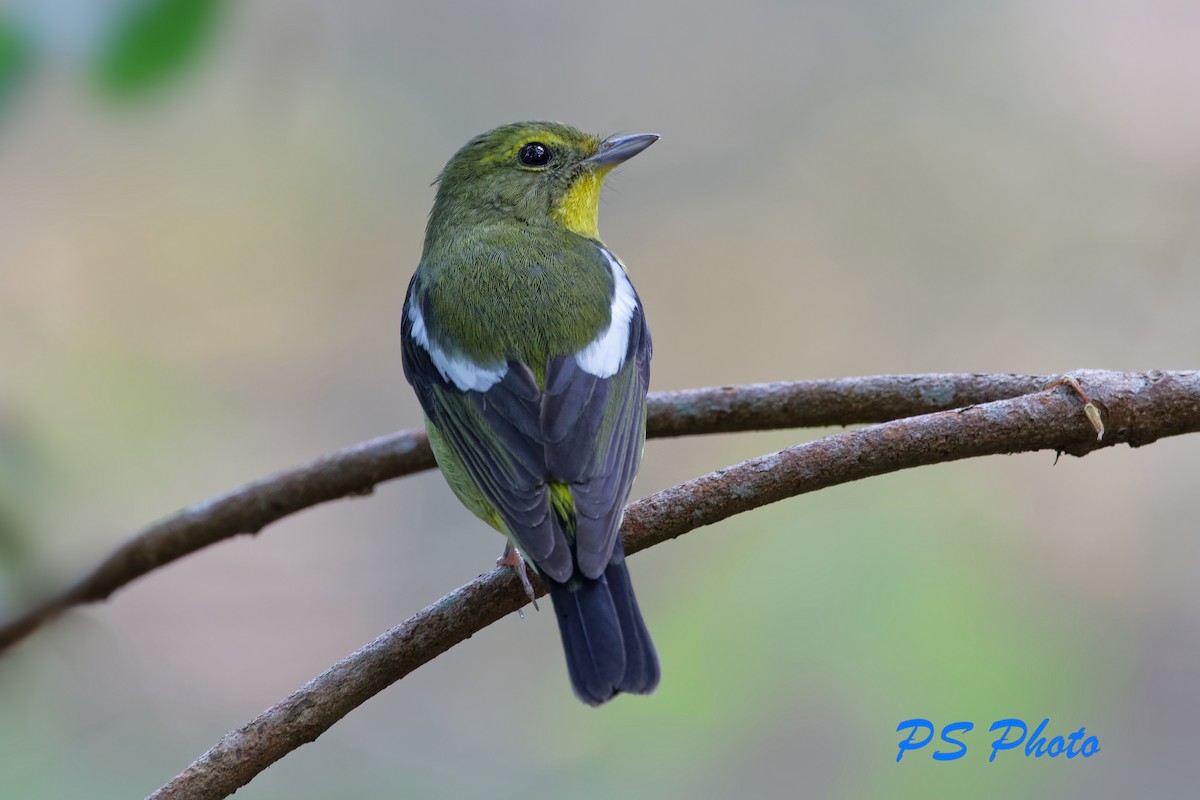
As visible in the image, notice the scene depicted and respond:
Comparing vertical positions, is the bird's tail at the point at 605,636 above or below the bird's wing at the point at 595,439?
below

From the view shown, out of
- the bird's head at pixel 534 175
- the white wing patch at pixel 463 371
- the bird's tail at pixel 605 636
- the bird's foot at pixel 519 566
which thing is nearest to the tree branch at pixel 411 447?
the white wing patch at pixel 463 371

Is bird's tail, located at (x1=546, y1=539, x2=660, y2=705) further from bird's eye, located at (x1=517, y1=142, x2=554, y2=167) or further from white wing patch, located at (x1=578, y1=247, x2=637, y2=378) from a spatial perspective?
bird's eye, located at (x1=517, y1=142, x2=554, y2=167)

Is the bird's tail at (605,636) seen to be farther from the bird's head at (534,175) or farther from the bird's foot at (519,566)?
the bird's head at (534,175)

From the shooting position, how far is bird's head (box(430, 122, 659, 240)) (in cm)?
414

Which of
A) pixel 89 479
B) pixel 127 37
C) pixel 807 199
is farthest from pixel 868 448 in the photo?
pixel 807 199

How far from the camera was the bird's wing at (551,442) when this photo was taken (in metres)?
2.67

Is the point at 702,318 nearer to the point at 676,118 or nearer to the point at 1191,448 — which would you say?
the point at 676,118

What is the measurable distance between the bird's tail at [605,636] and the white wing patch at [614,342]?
26.1 inches

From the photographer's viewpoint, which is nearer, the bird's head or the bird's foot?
the bird's foot

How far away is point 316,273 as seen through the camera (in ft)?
20.1

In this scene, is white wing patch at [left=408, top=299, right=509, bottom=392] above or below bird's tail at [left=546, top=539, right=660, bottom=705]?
above

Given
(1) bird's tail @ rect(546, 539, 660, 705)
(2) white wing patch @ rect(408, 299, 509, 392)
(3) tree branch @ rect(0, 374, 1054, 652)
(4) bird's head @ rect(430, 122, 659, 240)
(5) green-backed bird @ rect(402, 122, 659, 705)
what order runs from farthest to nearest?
(4) bird's head @ rect(430, 122, 659, 240) < (2) white wing patch @ rect(408, 299, 509, 392) < (3) tree branch @ rect(0, 374, 1054, 652) < (5) green-backed bird @ rect(402, 122, 659, 705) < (1) bird's tail @ rect(546, 539, 660, 705)

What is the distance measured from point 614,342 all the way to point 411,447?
2.41ft

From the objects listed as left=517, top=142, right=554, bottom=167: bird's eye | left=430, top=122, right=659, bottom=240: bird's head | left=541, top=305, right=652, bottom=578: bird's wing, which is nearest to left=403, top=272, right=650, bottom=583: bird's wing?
left=541, top=305, right=652, bottom=578: bird's wing
